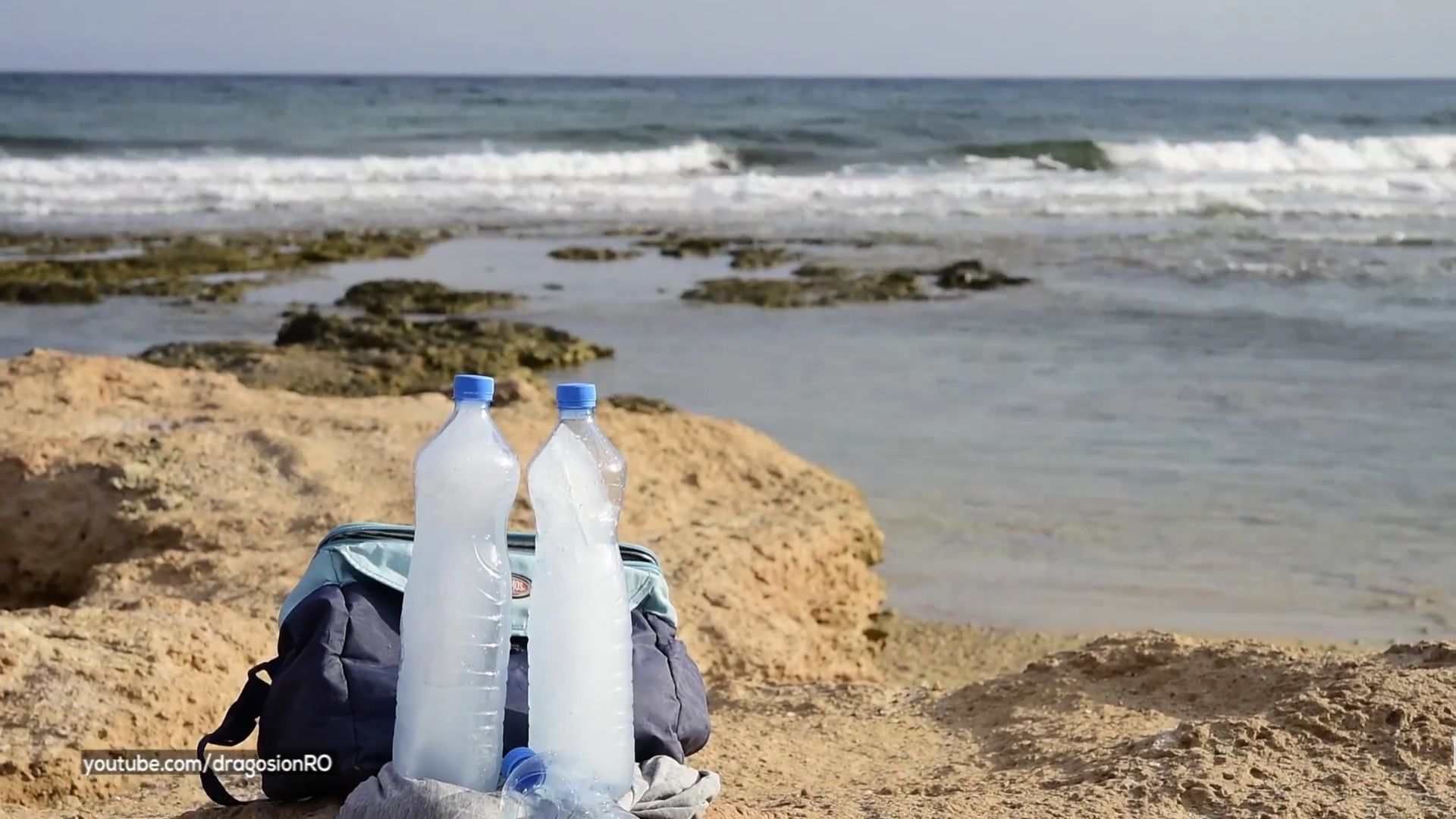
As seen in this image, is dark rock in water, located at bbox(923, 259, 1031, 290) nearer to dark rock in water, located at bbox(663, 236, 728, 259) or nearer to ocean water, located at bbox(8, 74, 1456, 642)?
ocean water, located at bbox(8, 74, 1456, 642)

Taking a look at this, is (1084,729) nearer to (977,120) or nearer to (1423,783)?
(1423,783)

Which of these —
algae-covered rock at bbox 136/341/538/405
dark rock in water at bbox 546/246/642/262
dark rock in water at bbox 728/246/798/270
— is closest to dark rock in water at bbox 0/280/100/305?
algae-covered rock at bbox 136/341/538/405

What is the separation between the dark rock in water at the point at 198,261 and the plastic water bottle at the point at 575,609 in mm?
11716

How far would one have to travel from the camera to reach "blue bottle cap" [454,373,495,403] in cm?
254

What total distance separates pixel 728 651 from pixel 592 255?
475 inches

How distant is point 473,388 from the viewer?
2541 mm

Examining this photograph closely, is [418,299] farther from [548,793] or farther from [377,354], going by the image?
[548,793]

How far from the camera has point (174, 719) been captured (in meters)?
3.79

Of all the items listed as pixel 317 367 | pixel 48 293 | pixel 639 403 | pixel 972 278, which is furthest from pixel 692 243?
pixel 639 403

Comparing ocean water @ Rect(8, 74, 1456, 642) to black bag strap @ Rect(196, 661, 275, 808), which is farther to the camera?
ocean water @ Rect(8, 74, 1456, 642)

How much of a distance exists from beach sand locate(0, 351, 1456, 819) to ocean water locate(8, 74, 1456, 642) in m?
0.77

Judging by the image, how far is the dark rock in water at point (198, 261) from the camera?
13.9 meters

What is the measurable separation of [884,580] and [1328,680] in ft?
8.85

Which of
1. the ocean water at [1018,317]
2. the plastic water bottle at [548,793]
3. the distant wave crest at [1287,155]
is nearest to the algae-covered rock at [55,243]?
the ocean water at [1018,317]
